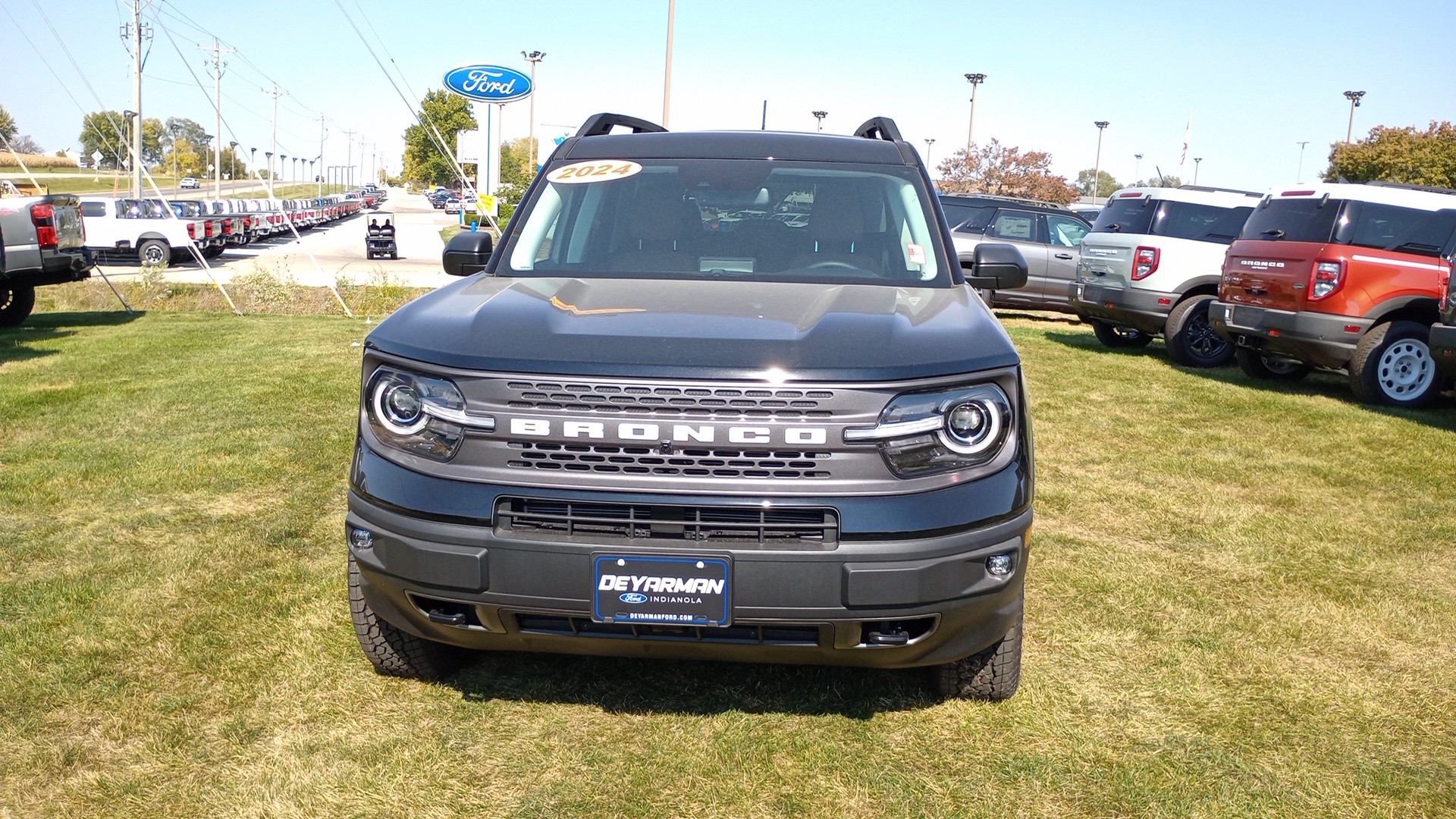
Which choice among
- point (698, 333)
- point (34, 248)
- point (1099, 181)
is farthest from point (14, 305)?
point (1099, 181)

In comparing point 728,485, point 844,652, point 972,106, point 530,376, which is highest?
point 972,106

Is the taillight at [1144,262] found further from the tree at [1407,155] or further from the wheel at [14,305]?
the tree at [1407,155]

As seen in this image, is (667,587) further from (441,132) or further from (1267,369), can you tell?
(441,132)

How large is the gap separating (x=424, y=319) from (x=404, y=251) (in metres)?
46.4

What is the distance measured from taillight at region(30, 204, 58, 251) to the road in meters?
3.28

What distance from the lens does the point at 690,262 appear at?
13.2 feet

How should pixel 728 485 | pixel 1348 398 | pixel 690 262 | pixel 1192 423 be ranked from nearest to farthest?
1. pixel 728 485
2. pixel 690 262
3. pixel 1192 423
4. pixel 1348 398

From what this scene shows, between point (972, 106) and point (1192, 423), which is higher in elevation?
point (972, 106)

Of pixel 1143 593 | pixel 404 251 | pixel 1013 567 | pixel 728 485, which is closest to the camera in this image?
pixel 728 485

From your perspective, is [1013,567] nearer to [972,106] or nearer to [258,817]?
[258,817]

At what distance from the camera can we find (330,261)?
3991cm

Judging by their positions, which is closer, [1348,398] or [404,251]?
[1348,398]

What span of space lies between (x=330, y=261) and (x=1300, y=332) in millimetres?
35771

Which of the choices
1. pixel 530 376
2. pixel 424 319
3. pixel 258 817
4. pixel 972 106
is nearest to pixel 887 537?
pixel 530 376
